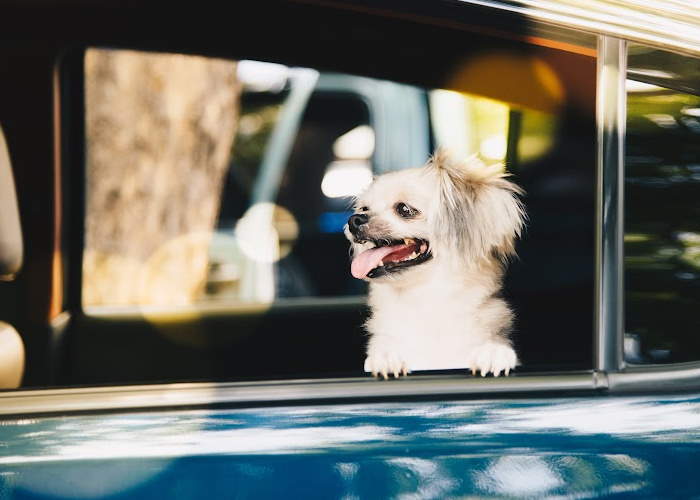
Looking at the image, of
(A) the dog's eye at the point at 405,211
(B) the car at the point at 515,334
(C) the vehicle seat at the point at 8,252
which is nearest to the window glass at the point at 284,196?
(B) the car at the point at 515,334

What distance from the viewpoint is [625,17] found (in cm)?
136

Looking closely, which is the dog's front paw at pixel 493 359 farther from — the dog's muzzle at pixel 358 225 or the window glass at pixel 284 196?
the dog's muzzle at pixel 358 225

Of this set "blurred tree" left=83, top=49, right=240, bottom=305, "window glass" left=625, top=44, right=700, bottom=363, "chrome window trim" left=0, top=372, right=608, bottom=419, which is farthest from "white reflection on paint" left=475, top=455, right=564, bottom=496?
"blurred tree" left=83, top=49, right=240, bottom=305

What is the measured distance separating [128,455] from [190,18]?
113 centimetres

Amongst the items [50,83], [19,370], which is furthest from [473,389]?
[50,83]

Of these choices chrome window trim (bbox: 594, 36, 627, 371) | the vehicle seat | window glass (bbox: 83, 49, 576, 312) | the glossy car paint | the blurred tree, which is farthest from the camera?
the blurred tree

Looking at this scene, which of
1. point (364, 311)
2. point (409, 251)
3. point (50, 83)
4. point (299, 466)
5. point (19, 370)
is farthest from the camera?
point (50, 83)

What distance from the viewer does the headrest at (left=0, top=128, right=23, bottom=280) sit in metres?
1.87

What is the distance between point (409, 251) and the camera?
140 centimetres

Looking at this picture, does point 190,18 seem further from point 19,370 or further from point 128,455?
point 128,455

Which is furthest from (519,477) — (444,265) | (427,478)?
(444,265)

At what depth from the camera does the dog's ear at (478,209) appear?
139 cm

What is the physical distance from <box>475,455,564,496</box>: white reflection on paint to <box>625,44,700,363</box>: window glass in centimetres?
25

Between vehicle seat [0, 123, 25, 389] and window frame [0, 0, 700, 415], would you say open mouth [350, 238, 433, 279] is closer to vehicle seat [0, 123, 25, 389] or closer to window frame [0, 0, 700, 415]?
window frame [0, 0, 700, 415]
